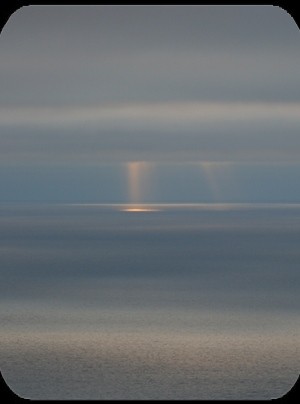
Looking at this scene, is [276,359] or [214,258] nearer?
[276,359]

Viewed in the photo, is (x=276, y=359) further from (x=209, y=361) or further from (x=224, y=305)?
(x=224, y=305)

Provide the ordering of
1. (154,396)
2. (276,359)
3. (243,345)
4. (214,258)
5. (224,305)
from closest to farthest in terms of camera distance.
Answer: (154,396), (276,359), (243,345), (224,305), (214,258)

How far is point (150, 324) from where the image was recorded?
30.3 meters

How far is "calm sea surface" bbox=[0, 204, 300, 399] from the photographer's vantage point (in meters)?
17.4

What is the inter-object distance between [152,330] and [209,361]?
854 centimetres

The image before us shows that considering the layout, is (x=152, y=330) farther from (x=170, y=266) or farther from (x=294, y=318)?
(x=170, y=266)

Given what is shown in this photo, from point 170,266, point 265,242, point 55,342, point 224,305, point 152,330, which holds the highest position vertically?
point 55,342

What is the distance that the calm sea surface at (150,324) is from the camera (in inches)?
687

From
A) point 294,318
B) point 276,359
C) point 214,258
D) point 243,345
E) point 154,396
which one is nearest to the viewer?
point 154,396

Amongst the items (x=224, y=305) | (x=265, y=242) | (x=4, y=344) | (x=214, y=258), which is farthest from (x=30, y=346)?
(x=265, y=242)

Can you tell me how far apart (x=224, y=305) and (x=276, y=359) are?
49.2ft

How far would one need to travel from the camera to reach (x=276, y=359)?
67.2 ft

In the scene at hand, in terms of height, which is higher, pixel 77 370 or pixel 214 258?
pixel 77 370

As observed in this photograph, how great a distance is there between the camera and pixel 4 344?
70.5 feet
